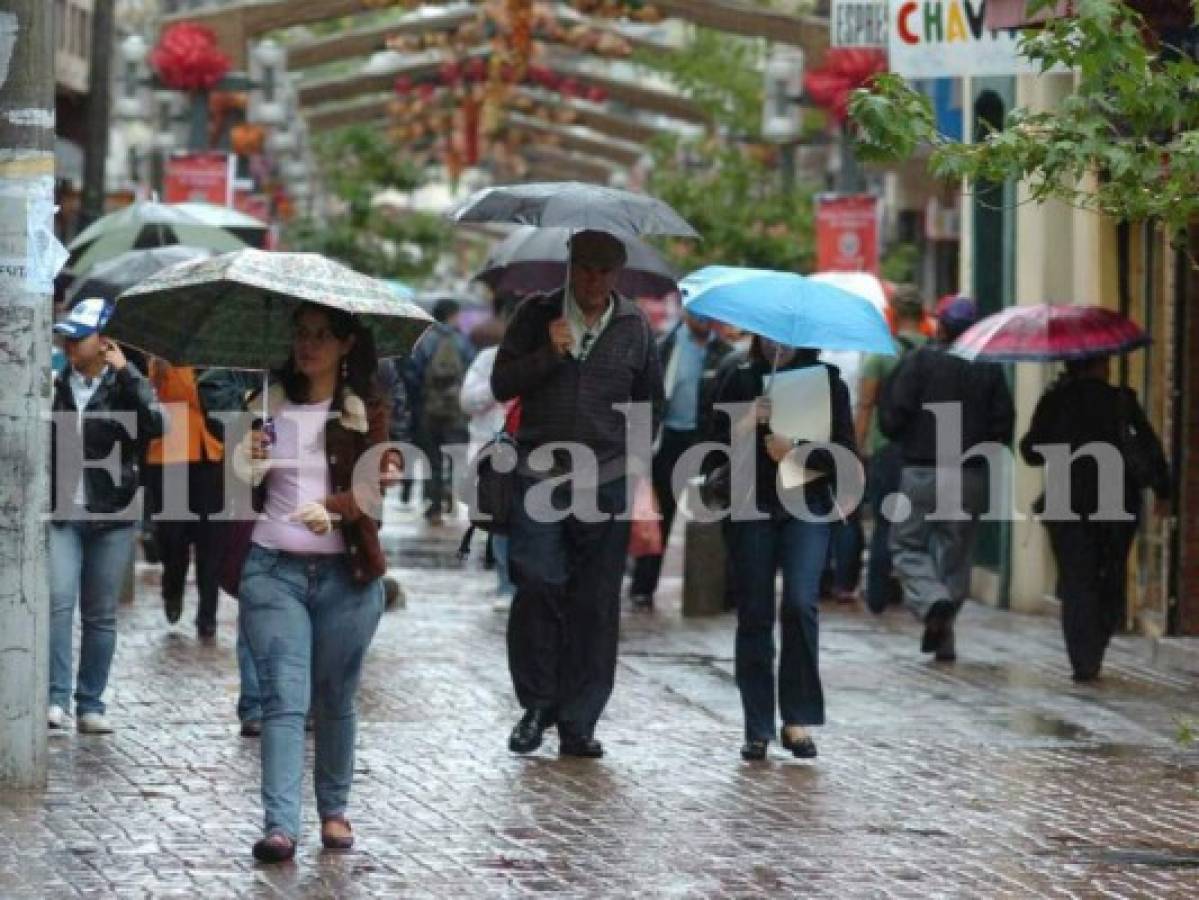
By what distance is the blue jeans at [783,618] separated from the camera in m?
12.5

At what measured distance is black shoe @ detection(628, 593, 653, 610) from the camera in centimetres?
1985

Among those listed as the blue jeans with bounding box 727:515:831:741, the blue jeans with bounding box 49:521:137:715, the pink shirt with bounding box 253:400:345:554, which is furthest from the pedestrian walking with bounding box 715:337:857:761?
the pink shirt with bounding box 253:400:345:554

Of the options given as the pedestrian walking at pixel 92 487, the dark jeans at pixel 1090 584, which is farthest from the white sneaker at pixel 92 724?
the dark jeans at pixel 1090 584

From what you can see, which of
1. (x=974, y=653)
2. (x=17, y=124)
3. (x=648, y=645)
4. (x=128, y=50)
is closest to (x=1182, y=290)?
(x=974, y=653)

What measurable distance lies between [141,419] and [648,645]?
512cm

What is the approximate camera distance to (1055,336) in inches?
625

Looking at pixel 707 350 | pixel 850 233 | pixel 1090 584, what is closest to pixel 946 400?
pixel 1090 584

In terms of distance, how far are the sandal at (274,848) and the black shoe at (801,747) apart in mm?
3299

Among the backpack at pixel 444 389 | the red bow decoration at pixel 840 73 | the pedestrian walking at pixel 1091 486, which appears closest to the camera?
the pedestrian walking at pixel 1091 486

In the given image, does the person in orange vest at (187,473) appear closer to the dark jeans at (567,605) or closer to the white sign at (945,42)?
the dark jeans at (567,605)

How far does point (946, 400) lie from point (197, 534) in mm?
4037

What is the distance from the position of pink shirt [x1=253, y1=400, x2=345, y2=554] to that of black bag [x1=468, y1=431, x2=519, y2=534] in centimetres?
258

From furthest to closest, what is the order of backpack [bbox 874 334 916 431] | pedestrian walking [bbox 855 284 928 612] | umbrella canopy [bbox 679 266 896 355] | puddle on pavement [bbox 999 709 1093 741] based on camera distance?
pedestrian walking [bbox 855 284 928 612], backpack [bbox 874 334 916 431], puddle on pavement [bbox 999 709 1093 741], umbrella canopy [bbox 679 266 896 355]

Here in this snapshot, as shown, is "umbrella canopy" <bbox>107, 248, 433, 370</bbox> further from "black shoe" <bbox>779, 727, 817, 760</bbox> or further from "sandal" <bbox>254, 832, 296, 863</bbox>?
"black shoe" <bbox>779, 727, 817, 760</bbox>
